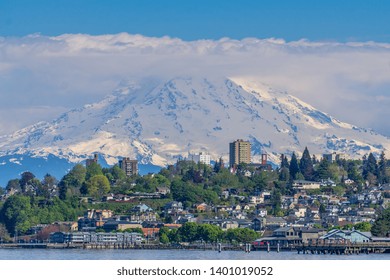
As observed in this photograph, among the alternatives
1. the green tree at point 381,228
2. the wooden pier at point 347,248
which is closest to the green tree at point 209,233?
the green tree at point 381,228

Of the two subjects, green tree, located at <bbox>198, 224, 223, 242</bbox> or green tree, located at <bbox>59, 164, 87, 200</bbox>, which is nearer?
green tree, located at <bbox>198, 224, 223, 242</bbox>

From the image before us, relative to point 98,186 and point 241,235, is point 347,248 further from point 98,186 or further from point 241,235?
point 98,186

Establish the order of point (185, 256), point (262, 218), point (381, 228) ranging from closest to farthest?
point (185, 256) < point (381, 228) < point (262, 218)

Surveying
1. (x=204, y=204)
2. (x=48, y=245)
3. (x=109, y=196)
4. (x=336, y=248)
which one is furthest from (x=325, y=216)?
(x=336, y=248)

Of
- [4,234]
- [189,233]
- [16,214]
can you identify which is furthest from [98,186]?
[189,233]

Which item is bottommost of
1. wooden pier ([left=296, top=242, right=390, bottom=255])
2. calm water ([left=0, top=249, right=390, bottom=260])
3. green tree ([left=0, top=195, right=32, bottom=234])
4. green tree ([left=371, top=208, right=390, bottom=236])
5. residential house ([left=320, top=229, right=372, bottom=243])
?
calm water ([left=0, top=249, right=390, bottom=260])

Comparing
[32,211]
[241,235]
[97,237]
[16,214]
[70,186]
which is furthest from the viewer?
[70,186]

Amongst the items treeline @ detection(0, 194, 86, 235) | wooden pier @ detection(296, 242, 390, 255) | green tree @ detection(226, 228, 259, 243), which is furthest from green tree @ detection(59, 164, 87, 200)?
wooden pier @ detection(296, 242, 390, 255)

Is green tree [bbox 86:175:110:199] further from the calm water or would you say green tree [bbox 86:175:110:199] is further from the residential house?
the calm water
